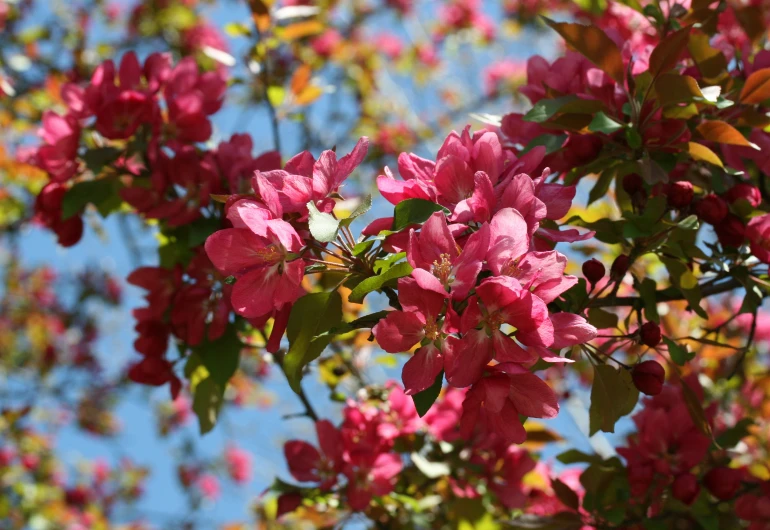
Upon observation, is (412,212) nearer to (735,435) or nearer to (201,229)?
(201,229)

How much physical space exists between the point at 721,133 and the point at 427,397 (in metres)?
0.68

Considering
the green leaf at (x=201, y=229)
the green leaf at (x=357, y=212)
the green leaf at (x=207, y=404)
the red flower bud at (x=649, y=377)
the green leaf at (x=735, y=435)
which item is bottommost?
the green leaf at (x=735, y=435)

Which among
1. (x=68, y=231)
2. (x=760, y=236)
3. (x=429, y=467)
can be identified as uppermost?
(x=760, y=236)

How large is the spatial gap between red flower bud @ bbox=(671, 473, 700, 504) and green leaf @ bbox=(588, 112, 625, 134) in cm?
66

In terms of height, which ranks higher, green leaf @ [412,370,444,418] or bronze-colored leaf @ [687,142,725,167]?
bronze-colored leaf @ [687,142,725,167]

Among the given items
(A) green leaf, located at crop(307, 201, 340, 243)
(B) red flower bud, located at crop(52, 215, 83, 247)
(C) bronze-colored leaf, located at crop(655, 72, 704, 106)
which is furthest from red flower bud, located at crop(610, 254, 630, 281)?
(B) red flower bud, located at crop(52, 215, 83, 247)

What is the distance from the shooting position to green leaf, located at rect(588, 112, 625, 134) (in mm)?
1097

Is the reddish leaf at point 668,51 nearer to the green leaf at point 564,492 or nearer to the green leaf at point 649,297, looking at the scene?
the green leaf at point 649,297

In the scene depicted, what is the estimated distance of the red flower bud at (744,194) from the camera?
4.10ft

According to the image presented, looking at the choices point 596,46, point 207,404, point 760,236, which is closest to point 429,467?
point 207,404

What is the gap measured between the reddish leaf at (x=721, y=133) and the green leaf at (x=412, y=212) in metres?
0.56

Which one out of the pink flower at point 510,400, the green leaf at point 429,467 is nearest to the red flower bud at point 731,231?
the pink flower at point 510,400

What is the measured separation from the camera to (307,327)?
979mm

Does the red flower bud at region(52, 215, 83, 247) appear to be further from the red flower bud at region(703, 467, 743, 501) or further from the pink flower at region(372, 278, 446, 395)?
the red flower bud at region(703, 467, 743, 501)
